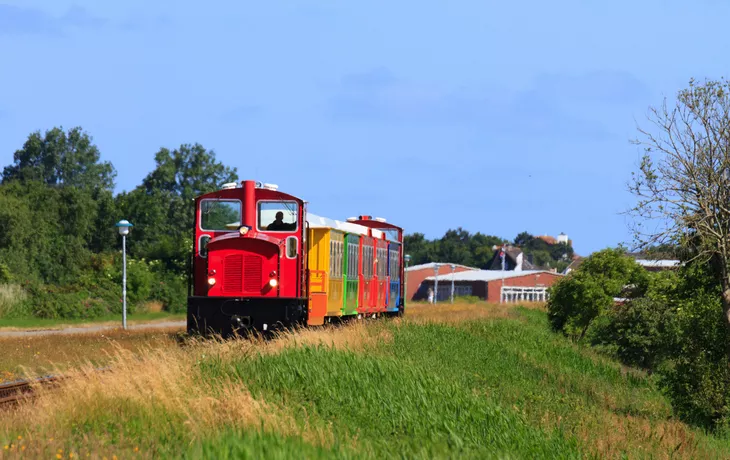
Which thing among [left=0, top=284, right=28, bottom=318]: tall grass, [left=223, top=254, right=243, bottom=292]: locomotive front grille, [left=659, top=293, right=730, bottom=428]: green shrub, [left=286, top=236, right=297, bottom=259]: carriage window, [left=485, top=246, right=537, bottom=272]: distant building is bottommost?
[left=659, top=293, right=730, bottom=428]: green shrub

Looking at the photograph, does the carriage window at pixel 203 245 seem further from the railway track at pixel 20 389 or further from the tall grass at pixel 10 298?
the tall grass at pixel 10 298

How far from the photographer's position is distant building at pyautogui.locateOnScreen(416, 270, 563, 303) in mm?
104312

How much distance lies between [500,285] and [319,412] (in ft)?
306

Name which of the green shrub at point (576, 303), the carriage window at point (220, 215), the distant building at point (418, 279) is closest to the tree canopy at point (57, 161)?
the distant building at point (418, 279)

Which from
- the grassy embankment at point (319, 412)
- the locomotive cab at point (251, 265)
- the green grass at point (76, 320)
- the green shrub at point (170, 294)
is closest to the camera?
the grassy embankment at point (319, 412)

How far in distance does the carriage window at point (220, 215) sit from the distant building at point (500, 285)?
258 ft

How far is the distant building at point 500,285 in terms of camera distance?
104 metres

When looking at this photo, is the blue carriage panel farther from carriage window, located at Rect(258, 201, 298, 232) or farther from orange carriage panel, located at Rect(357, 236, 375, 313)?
carriage window, located at Rect(258, 201, 298, 232)

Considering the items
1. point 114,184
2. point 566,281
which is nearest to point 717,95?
point 566,281

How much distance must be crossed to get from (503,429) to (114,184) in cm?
8882

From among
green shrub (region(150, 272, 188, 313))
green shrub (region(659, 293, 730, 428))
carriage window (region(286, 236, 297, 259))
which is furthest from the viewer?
green shrub (region(150, 272, 188, 313))

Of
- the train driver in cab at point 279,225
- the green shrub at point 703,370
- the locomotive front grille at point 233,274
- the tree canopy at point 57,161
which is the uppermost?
the tree canopy at point 57,161

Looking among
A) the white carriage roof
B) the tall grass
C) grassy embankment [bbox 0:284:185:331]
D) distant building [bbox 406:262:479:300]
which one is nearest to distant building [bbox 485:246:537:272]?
distant building [bbox 406:262:479:300]

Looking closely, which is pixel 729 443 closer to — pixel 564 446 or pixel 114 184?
pixel 564 446
